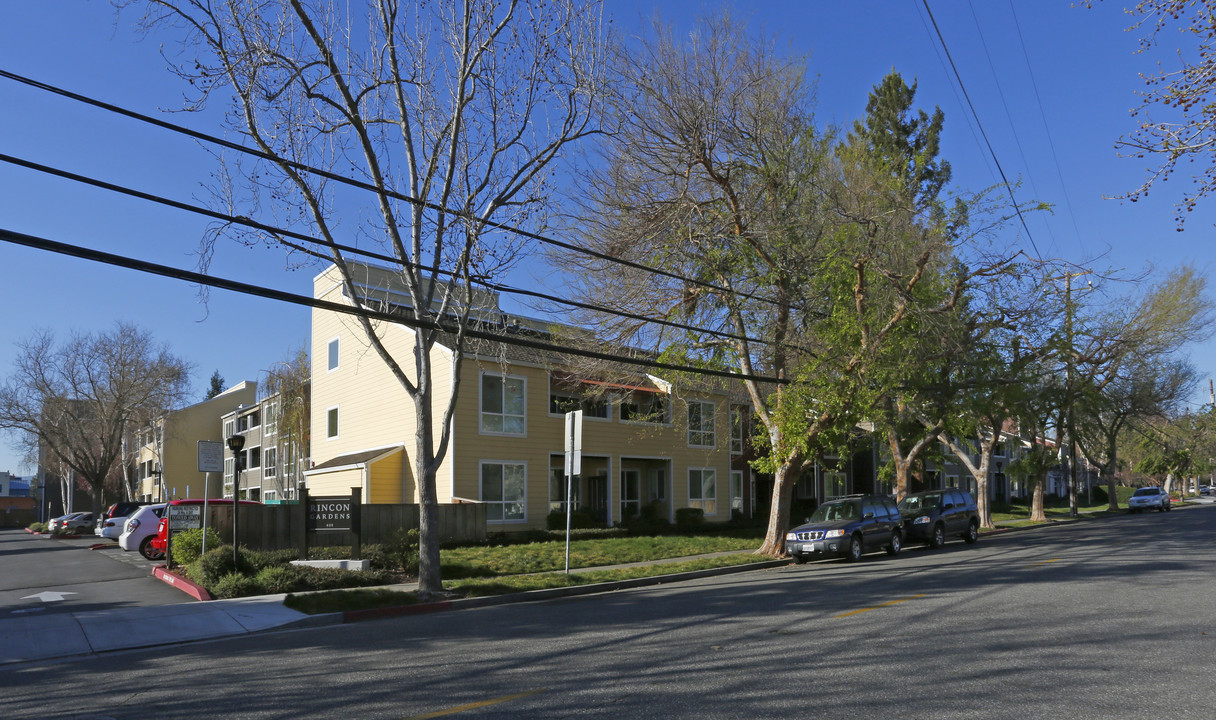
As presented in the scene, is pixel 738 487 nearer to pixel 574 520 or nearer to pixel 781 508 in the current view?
pixel 574 520

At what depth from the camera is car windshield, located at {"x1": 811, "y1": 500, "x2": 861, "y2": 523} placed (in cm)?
2181

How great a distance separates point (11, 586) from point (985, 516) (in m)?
33.7

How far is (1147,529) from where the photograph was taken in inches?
1185

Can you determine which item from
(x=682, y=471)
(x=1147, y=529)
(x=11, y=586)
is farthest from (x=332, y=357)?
(x=1147, y=529)

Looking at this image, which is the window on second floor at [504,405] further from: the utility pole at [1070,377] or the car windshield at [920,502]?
the utility pole at [1070,377]

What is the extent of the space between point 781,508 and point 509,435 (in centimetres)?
1049

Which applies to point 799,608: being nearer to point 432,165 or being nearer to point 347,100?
point 432,165

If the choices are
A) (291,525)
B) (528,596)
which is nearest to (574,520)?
(291,525)

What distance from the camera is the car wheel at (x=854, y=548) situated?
2075cm

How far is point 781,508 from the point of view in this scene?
73.4ft

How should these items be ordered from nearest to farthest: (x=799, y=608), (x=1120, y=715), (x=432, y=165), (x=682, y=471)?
(x=1120, y=715), (x=799, y=608), (x=432, y=165), (x=682, y=471)

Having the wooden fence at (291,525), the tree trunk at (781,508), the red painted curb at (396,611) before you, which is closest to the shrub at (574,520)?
the wooden fence at (291,525)

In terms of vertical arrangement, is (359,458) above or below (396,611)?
above

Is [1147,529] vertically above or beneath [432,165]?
beneath
